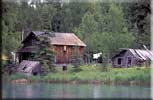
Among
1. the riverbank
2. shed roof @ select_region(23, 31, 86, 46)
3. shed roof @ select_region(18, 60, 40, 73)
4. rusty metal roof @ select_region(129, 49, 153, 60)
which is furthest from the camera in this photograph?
rusty metal roof @ select_region(129, 49, 153, 60)

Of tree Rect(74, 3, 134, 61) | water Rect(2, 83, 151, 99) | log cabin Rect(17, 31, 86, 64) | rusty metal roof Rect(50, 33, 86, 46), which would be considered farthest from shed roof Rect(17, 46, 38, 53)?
water Rect(2, 83, 151, 99)

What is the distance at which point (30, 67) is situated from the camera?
6.20 meters

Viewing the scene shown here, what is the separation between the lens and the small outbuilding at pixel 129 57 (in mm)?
7202

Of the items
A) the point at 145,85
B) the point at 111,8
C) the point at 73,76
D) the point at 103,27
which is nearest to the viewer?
the point at 145,85

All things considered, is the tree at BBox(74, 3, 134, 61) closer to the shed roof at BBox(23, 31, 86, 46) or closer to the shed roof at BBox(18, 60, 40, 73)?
the shed roof at BBox(23, 31, 86, 46)

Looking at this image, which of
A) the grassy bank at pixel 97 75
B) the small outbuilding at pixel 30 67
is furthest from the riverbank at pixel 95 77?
the small outbuilding at pixel 30 67

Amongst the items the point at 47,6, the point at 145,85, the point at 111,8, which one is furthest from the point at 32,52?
the point at 145,85

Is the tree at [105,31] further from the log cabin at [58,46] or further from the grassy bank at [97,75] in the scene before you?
the grassy bank at [97,75]

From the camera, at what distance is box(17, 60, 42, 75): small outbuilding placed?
20.3 ft

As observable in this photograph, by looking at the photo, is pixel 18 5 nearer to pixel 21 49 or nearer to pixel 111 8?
pixel 21 49

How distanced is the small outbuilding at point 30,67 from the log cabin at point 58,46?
0.27 feet

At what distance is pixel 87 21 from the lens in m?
6.93

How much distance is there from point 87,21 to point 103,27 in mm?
423

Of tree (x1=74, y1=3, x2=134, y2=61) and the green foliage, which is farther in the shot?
tree (x1=74, y1=3, x2=134, y2=61)
